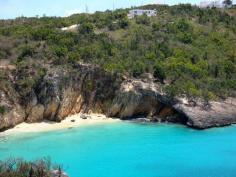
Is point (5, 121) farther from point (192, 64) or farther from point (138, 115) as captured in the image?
point (192, 64)

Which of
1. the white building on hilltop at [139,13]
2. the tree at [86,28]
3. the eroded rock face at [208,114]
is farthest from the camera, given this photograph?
the white building on hilltop at [139,13]

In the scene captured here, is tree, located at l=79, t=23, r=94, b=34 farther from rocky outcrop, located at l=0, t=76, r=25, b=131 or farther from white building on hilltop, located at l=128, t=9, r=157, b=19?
rocky outcrop, located at l=0, t=76, r=25, b=131

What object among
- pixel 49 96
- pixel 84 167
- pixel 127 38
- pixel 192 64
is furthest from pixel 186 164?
pixel 127 38

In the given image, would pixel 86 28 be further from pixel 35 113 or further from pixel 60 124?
pixel 60 124

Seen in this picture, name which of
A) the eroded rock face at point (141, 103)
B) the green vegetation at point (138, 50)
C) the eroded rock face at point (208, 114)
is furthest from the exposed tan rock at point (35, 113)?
the eroded rock face at point (208, 114)

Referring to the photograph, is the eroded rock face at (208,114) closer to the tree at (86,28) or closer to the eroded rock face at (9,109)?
the eroded rock face at (9,109)
